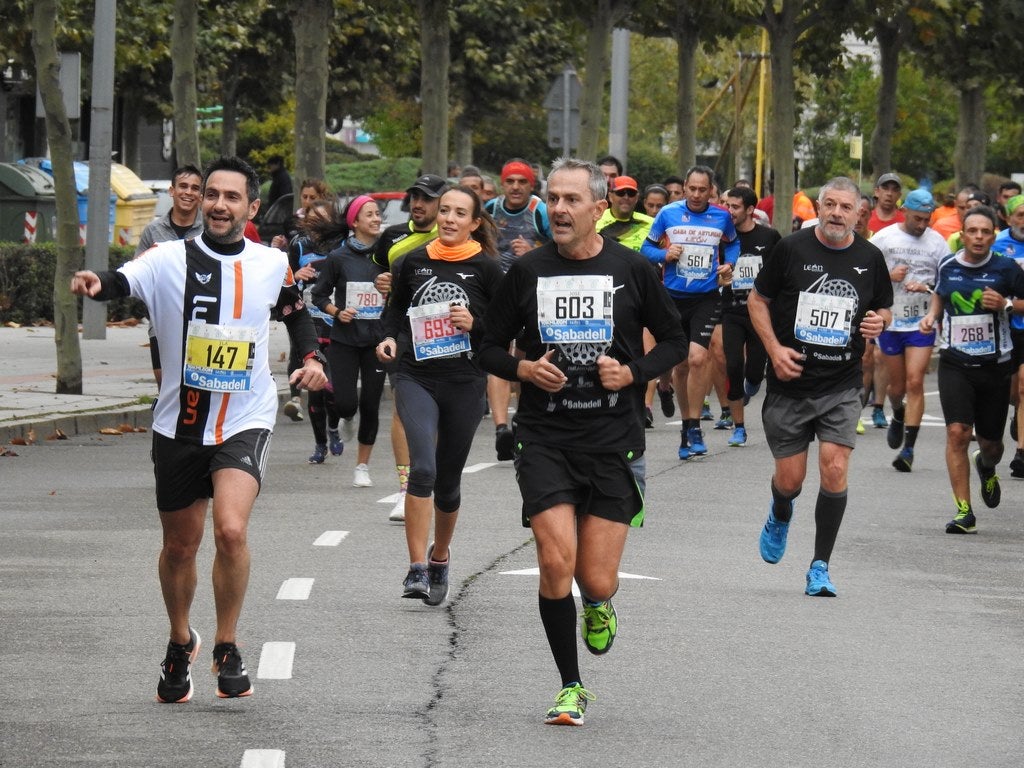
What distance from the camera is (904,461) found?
1550cm

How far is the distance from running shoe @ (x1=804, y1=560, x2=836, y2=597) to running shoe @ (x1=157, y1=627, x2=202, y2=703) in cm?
351

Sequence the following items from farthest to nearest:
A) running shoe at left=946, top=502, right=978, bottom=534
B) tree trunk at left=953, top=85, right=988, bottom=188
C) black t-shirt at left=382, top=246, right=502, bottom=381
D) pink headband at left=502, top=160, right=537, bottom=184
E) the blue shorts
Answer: tree trunk at left=953, top=85, right=988, bottom=188 < the blue shorts < pink headband at left=502, top=160, right=537, bottom=184 < running shoe at left=946, top=502, right=978, bottom=534 < black t-shirt at left=382, top=246, right=502, bottom=381

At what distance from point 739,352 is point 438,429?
25.1ft

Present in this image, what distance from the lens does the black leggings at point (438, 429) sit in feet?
30.8

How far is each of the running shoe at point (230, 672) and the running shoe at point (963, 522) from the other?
6154mm

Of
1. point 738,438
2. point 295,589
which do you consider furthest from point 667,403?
point 295,589

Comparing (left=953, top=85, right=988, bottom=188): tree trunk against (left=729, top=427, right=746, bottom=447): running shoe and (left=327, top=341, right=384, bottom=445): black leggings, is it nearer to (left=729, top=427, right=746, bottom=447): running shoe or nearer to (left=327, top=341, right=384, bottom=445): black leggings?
(left=729, top=427, right=746, bottom=447): running shoe

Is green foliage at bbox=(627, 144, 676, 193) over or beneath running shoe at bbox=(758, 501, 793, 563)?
over

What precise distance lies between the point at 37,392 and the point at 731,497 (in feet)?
24.2

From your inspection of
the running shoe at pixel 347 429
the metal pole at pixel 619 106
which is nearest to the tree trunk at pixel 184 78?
the running shoe at pixel 347 429

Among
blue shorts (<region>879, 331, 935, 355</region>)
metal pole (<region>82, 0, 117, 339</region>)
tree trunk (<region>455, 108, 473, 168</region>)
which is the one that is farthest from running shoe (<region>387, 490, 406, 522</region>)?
tree trunk (<region>455, 108, 473, 168</region>)

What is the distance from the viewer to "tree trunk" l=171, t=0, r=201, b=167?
21.7 meters

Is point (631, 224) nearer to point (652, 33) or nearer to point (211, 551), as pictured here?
point (211, 551)

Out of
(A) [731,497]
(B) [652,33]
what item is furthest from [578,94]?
(A) [731,497]
